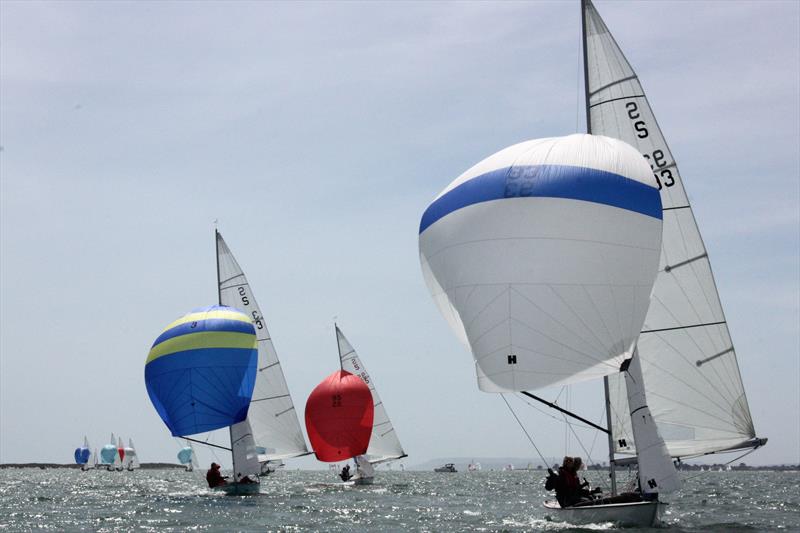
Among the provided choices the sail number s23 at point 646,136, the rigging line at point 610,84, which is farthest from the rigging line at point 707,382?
the rigging line at point 610,84

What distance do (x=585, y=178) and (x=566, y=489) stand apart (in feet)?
22.6

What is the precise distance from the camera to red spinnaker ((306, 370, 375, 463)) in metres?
46.8

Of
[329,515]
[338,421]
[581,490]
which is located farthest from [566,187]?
[338,421]

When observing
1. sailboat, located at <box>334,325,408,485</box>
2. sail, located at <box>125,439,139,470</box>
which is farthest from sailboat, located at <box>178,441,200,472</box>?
sailboat, located at <box>334,325,408,485</box>

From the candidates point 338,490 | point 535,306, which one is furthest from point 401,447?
point 535,306

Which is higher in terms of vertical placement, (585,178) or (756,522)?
(585,178)

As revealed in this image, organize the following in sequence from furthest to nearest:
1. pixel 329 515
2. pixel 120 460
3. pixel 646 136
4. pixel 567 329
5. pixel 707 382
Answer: pixel 120 460 → pixel 329 515 → pixel 646 136 → pixel 707 382 → pixel 567 329

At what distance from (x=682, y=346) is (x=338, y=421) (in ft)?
84.6

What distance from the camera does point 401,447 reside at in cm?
5756

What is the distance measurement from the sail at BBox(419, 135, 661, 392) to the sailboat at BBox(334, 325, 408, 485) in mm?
34419

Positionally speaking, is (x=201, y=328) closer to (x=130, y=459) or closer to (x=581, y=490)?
(x=581, y=490)

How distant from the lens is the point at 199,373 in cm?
3631

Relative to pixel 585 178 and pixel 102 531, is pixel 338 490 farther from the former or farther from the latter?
pixel 585 178

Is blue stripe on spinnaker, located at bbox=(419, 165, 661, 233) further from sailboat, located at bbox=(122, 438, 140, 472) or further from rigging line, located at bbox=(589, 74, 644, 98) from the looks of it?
sailboat, located at bbox=(122, 438, 140, 472)
